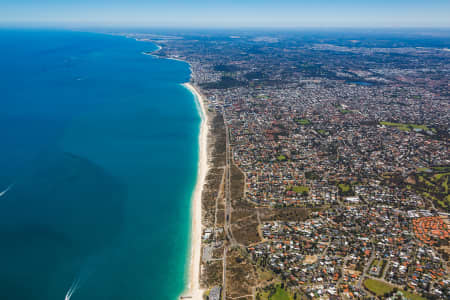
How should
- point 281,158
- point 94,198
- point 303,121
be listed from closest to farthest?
point 94,198, point 281,158, point 303,121

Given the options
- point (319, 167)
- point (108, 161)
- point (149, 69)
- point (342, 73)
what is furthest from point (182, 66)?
point (319, 167)

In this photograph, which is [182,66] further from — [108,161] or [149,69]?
[108,161]

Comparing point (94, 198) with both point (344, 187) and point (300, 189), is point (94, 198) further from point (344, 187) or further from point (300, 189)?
point (344, 187)

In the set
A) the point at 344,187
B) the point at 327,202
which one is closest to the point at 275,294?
the point at 327,202

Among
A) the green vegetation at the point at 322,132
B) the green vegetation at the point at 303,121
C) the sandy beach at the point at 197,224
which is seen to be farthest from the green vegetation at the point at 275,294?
the green vegetation at the point at 303,121

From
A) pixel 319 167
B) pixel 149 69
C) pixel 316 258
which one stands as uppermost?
pixel 149 69
